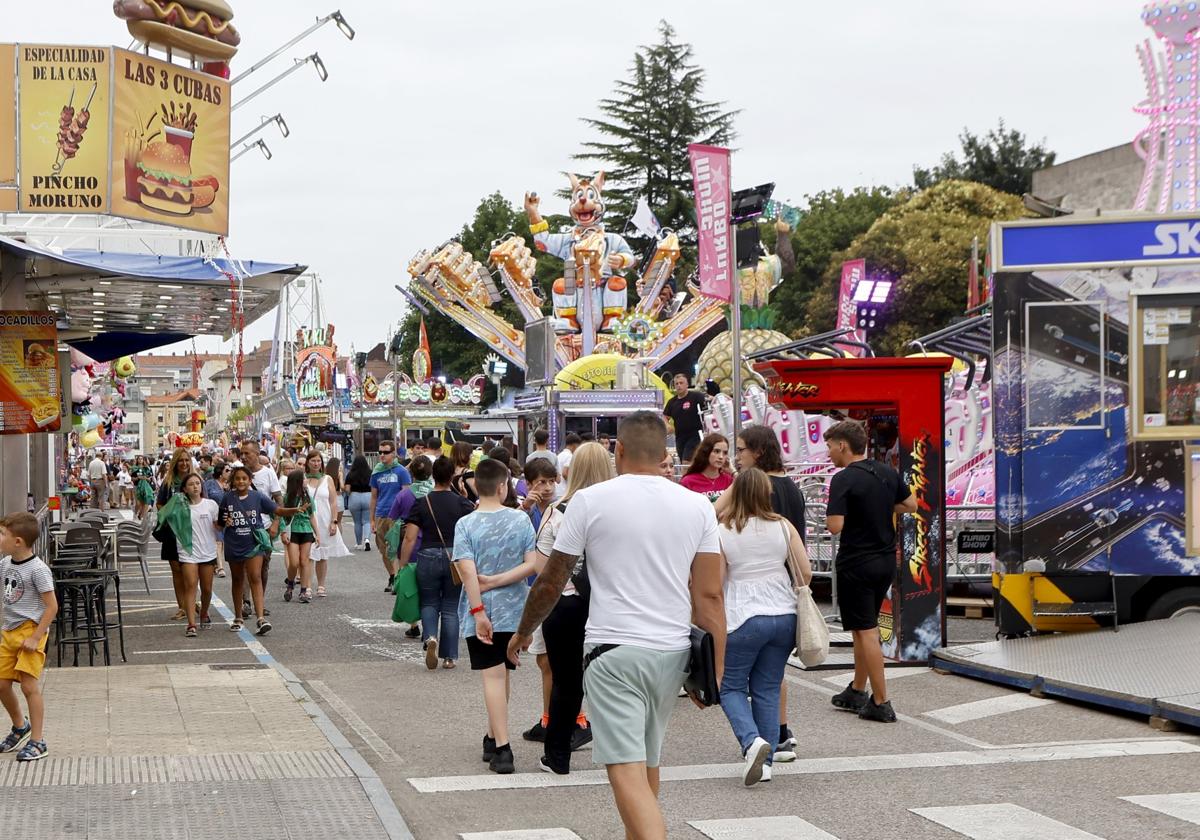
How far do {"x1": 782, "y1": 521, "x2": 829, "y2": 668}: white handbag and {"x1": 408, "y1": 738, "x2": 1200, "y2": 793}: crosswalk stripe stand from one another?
0.64 m

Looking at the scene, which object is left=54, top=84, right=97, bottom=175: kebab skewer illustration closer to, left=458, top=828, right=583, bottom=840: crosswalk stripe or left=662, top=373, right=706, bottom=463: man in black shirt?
left=458, top=828, right=583, bottom=840: crosswalk stripe

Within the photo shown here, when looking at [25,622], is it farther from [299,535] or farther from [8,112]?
[299,535]

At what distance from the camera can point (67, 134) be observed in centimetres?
1309

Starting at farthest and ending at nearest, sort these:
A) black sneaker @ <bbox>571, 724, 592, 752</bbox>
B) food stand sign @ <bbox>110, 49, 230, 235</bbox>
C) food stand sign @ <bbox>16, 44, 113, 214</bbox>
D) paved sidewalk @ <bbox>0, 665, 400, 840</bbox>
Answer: food stand sign @ <bbox>110, 49, 230, 235</bbox> → food stand sign @ <bbox>16, 44, 113, 214</bbox> → black sneaker @ <bbox>571, 724, 592, 752</bbox> → paved sidewalk @ <bbox>0, 665, 400, 840</bbox>

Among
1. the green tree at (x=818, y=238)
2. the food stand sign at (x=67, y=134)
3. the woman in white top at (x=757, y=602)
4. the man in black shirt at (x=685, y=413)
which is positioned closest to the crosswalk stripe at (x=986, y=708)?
the woman in white top at (x=757, y=602)

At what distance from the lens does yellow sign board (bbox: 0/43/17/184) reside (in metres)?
12.8

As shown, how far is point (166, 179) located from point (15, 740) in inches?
263

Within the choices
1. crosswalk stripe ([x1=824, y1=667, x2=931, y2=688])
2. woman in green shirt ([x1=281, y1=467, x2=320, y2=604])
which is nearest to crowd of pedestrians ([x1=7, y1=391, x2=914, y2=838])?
woman in green shirt ([x1=281, y1=467, x2=320, y2=604])

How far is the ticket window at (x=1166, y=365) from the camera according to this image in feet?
36.5

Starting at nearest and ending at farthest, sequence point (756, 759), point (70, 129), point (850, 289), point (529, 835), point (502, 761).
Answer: point (529, 835)
point (756, 759)
point (502, 761)
point (70, 129)
point (850, 289)

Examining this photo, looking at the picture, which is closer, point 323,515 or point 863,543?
point 863,543

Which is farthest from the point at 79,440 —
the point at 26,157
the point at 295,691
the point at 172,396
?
the point at 172,396

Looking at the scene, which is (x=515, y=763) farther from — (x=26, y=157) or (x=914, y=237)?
(x=914, y=237)

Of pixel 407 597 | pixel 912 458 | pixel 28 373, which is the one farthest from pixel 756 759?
pixel 28 373
